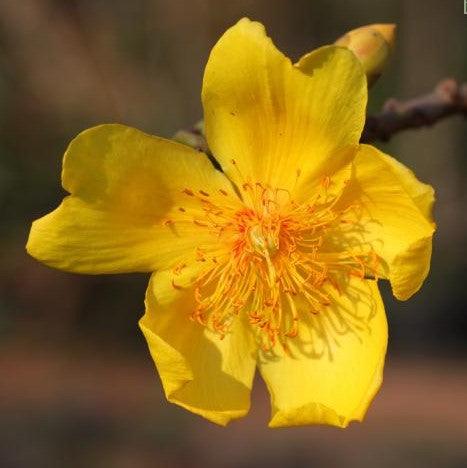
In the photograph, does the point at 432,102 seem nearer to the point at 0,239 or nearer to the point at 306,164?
the point at 306,164

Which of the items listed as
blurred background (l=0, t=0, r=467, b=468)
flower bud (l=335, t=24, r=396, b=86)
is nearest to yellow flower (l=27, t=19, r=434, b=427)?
flower bud (l=335, t=24, r=396, b=86)

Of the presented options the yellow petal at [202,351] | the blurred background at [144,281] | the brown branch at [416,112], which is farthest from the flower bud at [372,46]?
the blurred background at [144,281]

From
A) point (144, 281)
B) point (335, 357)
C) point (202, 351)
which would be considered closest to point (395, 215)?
point (335, 357)

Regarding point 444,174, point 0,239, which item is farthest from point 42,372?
point 444,174

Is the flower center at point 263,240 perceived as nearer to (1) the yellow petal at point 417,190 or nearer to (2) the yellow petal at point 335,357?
(2) the yellow petal at point 335,357

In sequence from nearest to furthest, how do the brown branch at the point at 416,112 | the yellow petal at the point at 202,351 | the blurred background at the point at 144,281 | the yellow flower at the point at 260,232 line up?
the yellow flower at the point at 260,232, the yellow petal at the point at 202,351, the brown branch at the point at 416,112, the blurred background at the point at 144,281
